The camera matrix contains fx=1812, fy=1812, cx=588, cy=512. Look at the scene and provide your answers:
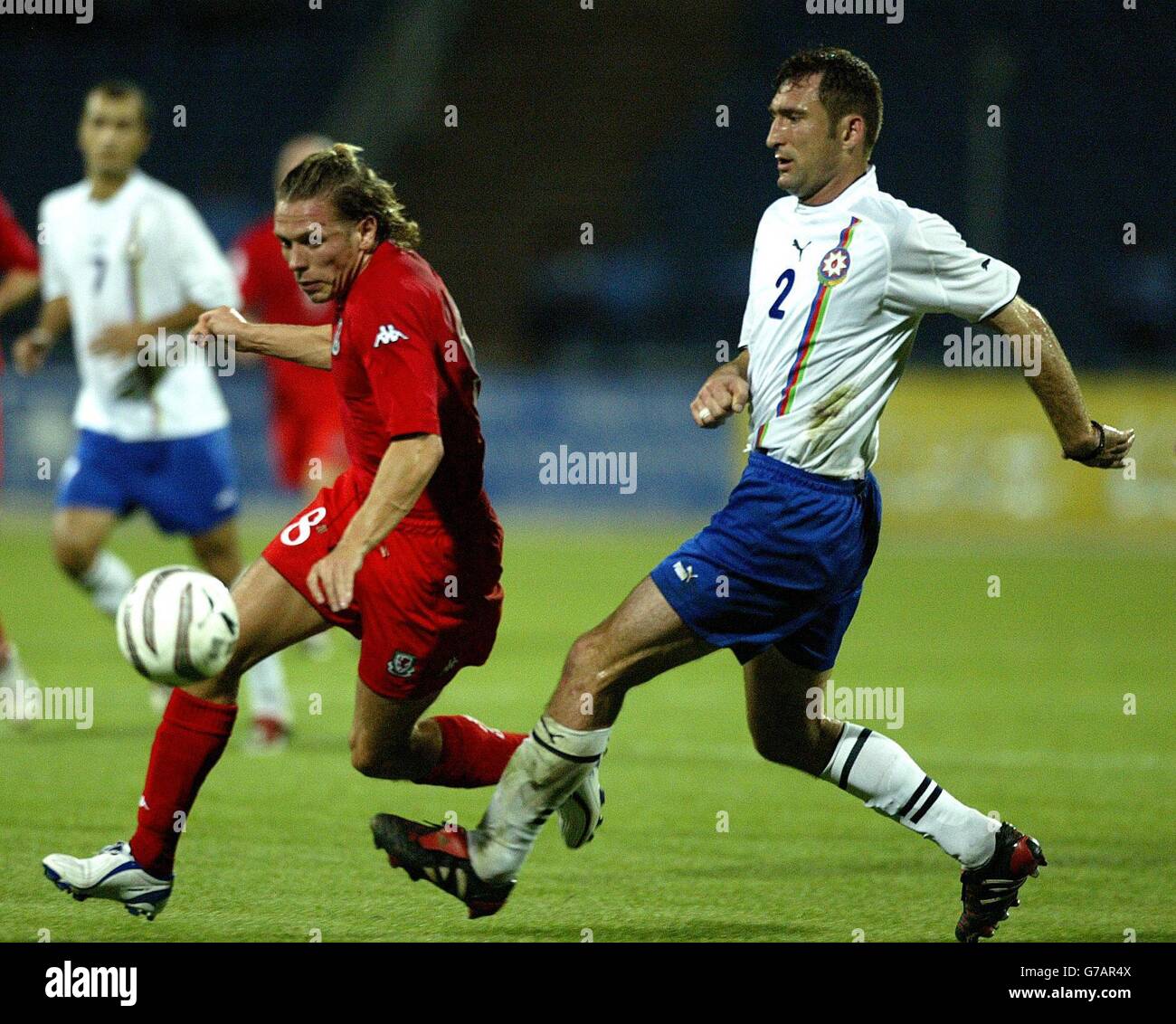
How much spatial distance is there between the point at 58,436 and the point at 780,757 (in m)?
14.5

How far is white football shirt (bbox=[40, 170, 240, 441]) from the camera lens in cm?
778

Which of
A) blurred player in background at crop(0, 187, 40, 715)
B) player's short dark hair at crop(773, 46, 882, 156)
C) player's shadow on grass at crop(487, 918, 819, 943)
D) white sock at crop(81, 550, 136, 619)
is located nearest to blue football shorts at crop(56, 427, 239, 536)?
white sock at crop(81, 550, 136, 619)

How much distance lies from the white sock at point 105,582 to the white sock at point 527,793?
378cm

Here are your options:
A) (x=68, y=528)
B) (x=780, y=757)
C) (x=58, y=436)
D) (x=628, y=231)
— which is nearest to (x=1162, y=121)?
→ (x=628, y=231)

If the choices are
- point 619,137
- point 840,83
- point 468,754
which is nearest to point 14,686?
point 468,754

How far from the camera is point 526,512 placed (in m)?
19.2

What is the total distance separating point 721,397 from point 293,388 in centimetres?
662

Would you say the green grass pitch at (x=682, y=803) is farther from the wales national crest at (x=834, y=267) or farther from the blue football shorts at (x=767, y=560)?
the wales national crest at (x=834, y=267)

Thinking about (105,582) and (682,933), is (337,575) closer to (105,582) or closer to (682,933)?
(682,933)

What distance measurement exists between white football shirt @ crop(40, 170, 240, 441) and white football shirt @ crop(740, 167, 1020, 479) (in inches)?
146

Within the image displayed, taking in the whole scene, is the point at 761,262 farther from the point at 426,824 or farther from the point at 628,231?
the point at 628,231

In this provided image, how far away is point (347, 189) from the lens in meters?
4.76

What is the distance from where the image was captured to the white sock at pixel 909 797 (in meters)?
4.84

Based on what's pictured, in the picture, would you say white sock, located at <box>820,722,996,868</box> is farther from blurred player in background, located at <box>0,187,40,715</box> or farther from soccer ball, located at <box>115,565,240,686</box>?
blurred player in background, located at <box>0,187,40,715</box>
